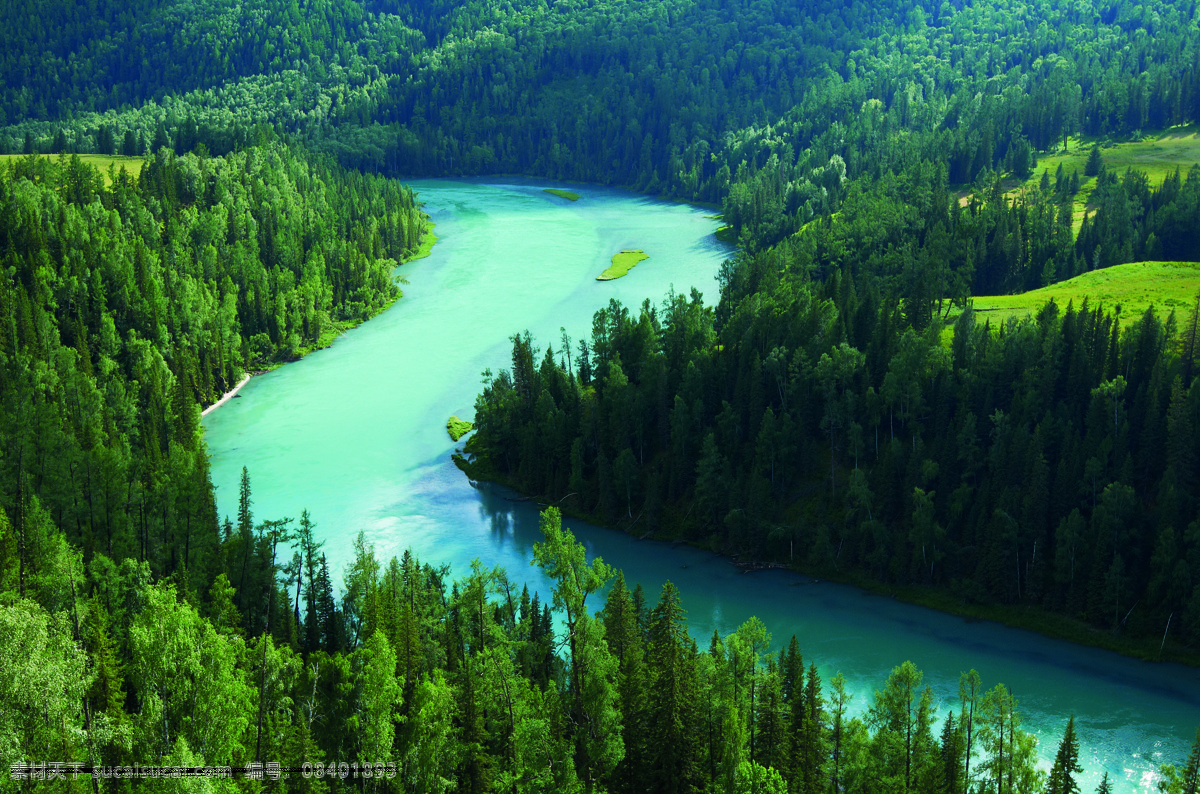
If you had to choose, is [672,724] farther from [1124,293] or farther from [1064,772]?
[1124,293]

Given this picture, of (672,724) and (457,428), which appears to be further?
(457,428)

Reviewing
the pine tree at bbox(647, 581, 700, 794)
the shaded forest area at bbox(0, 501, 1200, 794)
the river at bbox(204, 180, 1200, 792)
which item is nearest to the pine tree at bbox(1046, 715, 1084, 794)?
the shaded forest area at bbox(0, 501, 1200, 794)

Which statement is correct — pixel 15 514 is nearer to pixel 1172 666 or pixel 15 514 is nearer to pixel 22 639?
pixel 22 639

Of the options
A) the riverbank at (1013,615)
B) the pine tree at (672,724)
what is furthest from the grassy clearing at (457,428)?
the pine tree at (672,724)

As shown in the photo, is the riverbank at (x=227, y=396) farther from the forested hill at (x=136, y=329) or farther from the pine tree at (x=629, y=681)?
the pine tree at (x=629, y=681)

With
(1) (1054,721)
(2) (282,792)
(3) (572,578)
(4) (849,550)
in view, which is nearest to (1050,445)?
(4) (849,550)

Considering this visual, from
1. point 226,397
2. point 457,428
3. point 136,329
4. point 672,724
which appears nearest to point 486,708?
point 672,724
